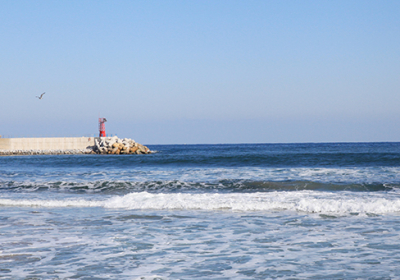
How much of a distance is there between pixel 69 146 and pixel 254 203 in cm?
4543

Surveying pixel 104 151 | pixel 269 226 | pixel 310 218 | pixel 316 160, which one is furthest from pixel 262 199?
pixel 104 151

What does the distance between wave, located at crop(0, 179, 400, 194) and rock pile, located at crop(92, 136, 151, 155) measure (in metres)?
30.3

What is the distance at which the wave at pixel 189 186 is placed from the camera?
14.3 metres

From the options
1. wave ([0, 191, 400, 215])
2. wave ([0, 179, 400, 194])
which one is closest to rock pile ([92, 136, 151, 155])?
wave ([0, 179, 400, 194])

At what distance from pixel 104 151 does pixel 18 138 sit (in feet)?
43.1

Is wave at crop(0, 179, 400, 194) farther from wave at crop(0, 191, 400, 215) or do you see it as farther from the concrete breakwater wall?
→ the concrete breakwater wall

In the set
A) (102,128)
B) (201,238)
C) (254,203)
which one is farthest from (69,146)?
(201,238)

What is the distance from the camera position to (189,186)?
15461mm

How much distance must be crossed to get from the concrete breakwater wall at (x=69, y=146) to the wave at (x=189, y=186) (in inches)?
1221

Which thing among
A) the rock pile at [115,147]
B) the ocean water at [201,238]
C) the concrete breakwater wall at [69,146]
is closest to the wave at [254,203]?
the ocean water at [201,238]

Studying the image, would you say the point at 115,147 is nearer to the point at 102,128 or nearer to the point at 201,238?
the point at 102,128

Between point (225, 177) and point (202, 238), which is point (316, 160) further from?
point (202, 238)

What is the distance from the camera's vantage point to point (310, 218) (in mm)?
8336

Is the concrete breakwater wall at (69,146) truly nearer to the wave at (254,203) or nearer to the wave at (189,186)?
the wave at (189,186)
